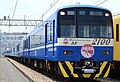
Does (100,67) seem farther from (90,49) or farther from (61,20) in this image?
(61,20)

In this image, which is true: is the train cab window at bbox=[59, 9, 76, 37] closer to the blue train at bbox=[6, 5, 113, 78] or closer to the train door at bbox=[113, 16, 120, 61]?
the blue train at bbox=[6, 5, 113, 78]

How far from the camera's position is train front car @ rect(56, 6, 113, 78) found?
47.8ft

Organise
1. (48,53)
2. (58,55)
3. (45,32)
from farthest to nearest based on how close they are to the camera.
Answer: (45,32) → (48,53) → (58,55)

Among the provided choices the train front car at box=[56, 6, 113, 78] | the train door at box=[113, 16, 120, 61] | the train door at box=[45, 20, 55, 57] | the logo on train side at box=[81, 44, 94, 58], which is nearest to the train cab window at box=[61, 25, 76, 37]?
the train front car at box=[56, 6, 113, 78]

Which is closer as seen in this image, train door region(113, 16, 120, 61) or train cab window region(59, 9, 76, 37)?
train cab window region(59, 9, 76, 37)

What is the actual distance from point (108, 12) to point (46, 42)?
12.4ft

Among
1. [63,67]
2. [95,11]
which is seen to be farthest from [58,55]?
[95,11]

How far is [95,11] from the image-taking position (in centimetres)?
1527

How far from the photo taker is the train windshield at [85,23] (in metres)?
14.8

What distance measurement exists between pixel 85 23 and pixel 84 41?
0.78m

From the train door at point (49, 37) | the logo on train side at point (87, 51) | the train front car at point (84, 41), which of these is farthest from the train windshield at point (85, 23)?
the train door at point (49, 37)

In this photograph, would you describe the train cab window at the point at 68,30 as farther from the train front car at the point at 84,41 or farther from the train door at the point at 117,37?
the train door at the point at 117,37

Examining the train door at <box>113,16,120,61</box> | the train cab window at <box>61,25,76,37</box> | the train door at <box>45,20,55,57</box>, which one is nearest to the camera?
the train cab window at <box>61,25,76,37</box>

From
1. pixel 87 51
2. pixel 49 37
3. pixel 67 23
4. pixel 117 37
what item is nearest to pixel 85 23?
pixel 67 23
